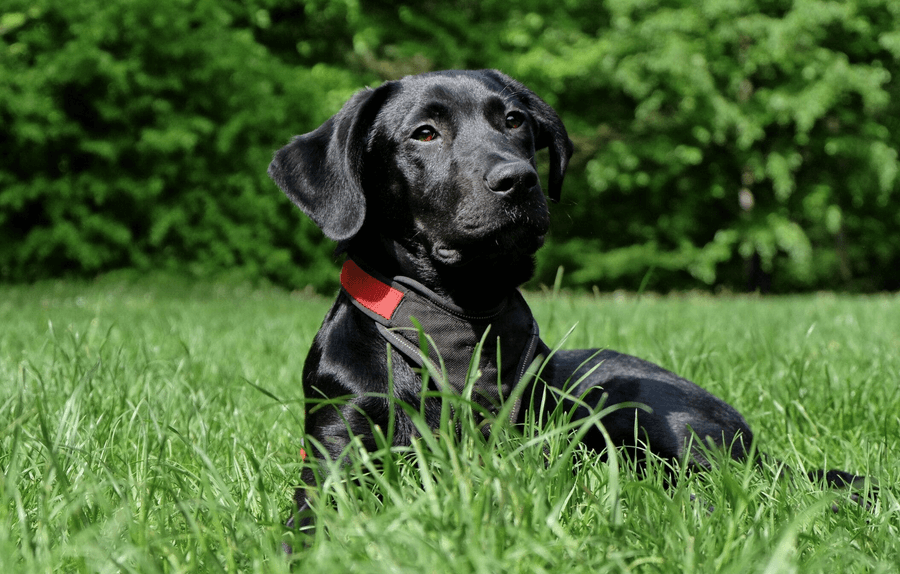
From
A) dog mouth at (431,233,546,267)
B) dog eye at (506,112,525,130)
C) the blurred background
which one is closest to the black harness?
dog mouth at (431,233,546,267)

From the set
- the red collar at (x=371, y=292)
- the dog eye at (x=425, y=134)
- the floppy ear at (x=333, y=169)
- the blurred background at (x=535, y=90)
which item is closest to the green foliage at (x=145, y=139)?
the blurred background at (x=535, y=90)

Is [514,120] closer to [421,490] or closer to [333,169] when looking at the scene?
[333,169]

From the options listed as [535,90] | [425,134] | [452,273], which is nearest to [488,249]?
[452,273]

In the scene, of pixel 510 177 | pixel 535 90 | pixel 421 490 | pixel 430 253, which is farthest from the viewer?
pixel 535 90

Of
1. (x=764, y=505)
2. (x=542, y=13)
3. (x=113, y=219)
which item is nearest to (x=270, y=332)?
(x=764, y=505)

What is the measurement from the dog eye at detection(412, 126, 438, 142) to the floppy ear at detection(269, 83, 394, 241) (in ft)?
0.64

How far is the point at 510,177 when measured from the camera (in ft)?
6.77

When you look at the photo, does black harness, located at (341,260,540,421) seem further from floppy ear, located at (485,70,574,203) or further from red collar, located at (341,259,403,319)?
floppy ear, located at (485,70,574,203)

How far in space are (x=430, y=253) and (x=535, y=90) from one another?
14554 mm

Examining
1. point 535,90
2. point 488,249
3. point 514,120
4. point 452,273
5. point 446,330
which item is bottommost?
point 535,90

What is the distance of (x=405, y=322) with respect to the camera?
2125 millimetres

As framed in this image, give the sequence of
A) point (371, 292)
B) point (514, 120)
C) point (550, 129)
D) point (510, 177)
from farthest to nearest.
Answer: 1. point (550, 129)
2. point (514, 120)
3. point (371, 292)
4. point (510, 177)

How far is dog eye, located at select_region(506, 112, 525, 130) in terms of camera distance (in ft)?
8.37

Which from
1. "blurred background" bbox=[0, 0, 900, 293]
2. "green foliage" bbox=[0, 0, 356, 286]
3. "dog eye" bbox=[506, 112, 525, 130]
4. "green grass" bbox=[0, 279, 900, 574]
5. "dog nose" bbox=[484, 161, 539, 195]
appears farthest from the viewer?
"blurred background" bbox=[0, 0, 900, 293]
